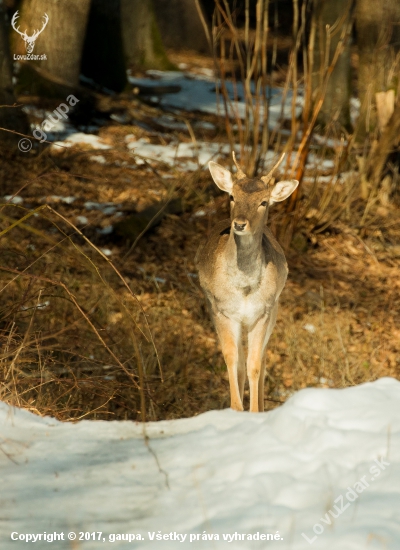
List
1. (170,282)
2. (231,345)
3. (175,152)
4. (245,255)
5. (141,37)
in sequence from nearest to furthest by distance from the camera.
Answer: (245,255) < (231,345) < (170,282) < (175,152) < (141,37)

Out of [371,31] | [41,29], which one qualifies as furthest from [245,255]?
[371,31]

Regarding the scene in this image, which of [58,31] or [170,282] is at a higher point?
[58,31]

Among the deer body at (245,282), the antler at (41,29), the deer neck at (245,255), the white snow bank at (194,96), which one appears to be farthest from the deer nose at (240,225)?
the white snow bank at (194,96)

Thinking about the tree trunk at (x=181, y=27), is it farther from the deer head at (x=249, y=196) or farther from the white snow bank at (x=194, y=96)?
the deer head at (x=249, y=196)

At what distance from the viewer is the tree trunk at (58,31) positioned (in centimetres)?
1305

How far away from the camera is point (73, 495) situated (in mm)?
3705

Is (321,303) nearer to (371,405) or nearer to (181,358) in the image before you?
(181,358)

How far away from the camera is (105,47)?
52.4 feet

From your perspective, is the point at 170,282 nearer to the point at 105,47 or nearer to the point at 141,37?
the point at 105,47

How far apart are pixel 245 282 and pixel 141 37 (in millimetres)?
16375

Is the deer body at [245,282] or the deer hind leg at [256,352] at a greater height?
the deer body at [245,282]

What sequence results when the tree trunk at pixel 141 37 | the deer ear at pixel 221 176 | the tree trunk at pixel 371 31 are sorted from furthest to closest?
the tree trunk at pixel 141 37 → the tree trunk at pixel 371 31 → the deer ear at pixel 221 176

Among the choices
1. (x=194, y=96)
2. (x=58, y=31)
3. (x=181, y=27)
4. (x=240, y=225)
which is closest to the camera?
(x=240, y=225)

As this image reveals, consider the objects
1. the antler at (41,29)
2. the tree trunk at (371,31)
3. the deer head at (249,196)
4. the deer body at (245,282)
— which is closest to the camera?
the deer head at (249,196)
